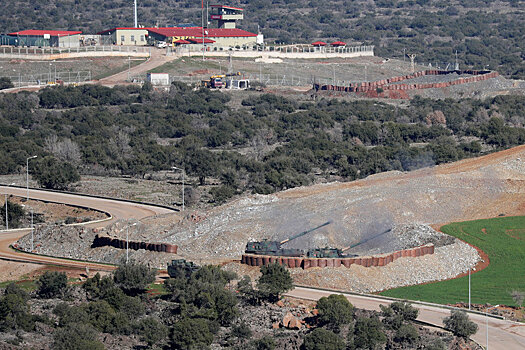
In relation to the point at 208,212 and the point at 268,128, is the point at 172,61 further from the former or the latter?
the point at 208,212

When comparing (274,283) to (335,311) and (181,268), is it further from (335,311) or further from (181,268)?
(181,268)

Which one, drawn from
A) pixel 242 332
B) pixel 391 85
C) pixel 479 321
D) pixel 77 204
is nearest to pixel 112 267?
pixel 242 332

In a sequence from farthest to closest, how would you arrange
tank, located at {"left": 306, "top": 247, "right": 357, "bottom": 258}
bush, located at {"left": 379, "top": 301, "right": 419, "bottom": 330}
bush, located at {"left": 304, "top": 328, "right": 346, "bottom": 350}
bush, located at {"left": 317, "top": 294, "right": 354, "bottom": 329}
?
tank, located at {"left": 306, "top": 247, "right": 357, "bottom": 258} → bush, located at {"left": 317, "top": 294, "right": 354, "bottom": 329} → bush, located at {"left": 379, "top": 301, "right": 419, "bottom": 330} → bush, located at {"left": 304, "top": 328, "right": 346, "bottom": 350}

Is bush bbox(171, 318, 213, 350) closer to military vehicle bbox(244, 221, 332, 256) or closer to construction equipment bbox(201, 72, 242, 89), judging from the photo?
military vehicle bbox(244, 221, 332, 256)

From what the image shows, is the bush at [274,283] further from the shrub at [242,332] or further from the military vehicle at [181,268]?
the shrub at [242,332]

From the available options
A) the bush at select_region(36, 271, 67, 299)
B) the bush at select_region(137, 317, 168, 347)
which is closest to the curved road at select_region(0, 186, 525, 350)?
the bush at select_region(36, 271, 67, 299)

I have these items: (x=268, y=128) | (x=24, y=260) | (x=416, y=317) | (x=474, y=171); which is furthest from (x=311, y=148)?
(x=416, y=317)

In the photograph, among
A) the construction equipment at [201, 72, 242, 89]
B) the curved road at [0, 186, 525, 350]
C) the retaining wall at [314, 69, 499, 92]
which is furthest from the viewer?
the retaining wall at [314, 69, 499, 92]
